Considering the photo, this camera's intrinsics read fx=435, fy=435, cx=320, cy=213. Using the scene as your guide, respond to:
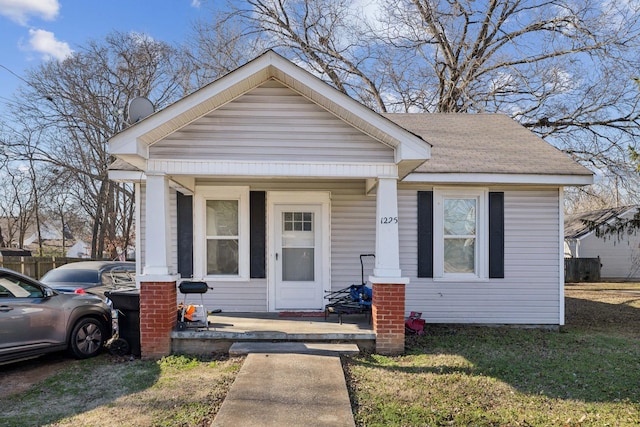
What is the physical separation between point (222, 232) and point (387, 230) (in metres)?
3.29

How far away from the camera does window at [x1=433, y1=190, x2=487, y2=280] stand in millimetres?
7984

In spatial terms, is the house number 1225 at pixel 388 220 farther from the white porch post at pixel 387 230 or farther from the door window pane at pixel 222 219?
the door window pane at pixel 222 219

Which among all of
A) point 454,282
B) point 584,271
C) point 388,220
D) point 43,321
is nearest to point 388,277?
point 388,220

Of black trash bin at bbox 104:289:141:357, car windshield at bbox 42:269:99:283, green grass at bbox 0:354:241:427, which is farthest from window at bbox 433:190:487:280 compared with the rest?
car windshield at bbox 42:269:99:283

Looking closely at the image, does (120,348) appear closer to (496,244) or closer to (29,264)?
(496,244)

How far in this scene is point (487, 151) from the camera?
8.48 m

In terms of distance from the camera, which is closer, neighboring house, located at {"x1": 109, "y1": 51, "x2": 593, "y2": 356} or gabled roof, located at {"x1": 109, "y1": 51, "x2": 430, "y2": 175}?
gabled roof, located at {"x1": 109, "y1": 51, "x2": 430, "y2": 175}

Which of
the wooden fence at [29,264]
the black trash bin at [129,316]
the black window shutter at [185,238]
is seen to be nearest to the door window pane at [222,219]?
the black window shutter at [185,238]

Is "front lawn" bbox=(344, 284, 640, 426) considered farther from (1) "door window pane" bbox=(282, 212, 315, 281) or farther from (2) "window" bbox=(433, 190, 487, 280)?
(1) "door window pane" bbox=(282, 212, 315, 281)

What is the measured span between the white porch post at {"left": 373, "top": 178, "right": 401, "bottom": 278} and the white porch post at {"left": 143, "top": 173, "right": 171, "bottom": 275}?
9.49 feet

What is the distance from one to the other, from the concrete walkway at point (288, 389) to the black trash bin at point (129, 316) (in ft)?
4.64

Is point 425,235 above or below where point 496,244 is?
above

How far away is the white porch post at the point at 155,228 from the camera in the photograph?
578 cm

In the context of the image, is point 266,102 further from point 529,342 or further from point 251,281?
point 529,342
